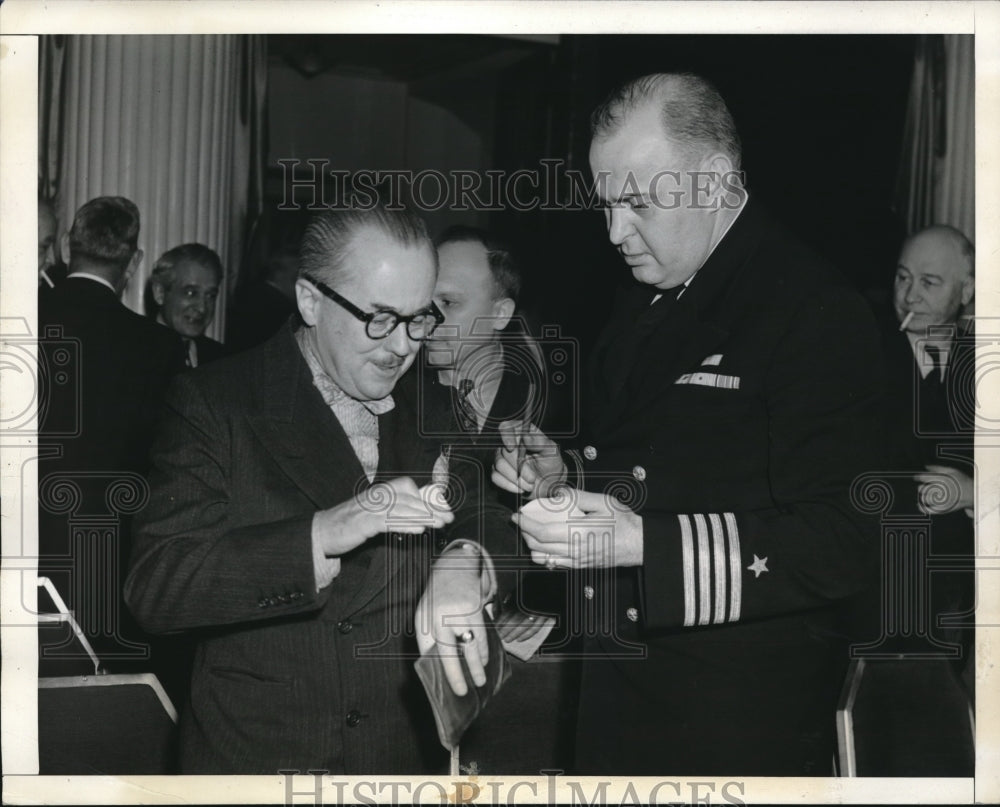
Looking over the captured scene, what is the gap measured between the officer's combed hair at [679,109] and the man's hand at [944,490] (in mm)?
734

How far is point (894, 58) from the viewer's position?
1976mm

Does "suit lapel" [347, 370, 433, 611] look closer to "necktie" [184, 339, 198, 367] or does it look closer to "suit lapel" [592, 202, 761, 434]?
"suit lapel" [592, 202, 761, 434]

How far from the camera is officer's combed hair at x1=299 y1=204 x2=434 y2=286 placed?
172 cm

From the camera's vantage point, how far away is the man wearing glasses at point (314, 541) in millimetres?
1654

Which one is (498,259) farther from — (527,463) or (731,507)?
(731,507)

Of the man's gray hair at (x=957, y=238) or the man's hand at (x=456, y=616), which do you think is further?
the man's gray hair at (x=957, y=238)

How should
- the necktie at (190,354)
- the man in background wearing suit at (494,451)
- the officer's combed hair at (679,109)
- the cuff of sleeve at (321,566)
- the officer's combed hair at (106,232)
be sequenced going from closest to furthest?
the cuff of sleeve at (321,566) < the officer's combed hair at (679,109) < the man in background wearing suit at (494,451) < the officer's combed hair at (106,232) < the necktie at (190,354)

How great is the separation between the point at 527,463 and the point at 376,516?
12.8 inches

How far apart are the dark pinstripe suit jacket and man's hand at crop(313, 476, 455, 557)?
33mm

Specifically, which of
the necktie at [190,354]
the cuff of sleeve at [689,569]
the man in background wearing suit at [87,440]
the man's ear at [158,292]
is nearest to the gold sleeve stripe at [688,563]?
the cuff of sleeve at [689,569]

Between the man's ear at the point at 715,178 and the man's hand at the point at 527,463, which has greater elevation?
the man's ear at the point at 715,178

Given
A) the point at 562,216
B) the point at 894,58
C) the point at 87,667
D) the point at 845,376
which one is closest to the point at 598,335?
the point at 562,216

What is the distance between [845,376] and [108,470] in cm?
139

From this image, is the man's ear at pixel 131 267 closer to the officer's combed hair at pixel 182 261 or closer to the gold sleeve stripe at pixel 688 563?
the officer's combed hair at pixel 182 261
